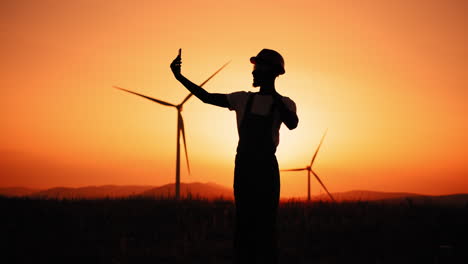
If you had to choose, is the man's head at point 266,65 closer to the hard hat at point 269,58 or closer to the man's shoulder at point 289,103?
the hard hat at point 269,58

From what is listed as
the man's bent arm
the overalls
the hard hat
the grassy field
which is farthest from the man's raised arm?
the grassy field

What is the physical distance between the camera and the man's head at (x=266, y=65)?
7.52 meters

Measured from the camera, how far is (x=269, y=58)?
296 inches

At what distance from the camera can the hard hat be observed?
296 inches

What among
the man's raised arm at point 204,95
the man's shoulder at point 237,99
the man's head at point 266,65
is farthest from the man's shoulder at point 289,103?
the man's raised arm at point 204,95

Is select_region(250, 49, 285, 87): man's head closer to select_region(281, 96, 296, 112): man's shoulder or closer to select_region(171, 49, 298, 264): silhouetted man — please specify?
select_region(171, 49, 298, 264): silhouetted man

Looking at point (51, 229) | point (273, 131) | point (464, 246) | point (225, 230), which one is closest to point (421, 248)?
point (464, 246)

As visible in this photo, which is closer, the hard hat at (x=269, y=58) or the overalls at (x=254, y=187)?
the overalls at (x=254, y=187)

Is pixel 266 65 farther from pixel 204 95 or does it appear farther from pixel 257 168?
pixel 257 168

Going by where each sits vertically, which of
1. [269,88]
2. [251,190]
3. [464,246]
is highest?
[269,88]

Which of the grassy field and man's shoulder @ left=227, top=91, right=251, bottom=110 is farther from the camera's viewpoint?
the grassy field

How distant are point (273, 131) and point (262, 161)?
17.5 inches

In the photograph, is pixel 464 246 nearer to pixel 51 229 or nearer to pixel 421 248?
pixel 421 248

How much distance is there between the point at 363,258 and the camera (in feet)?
43.9
